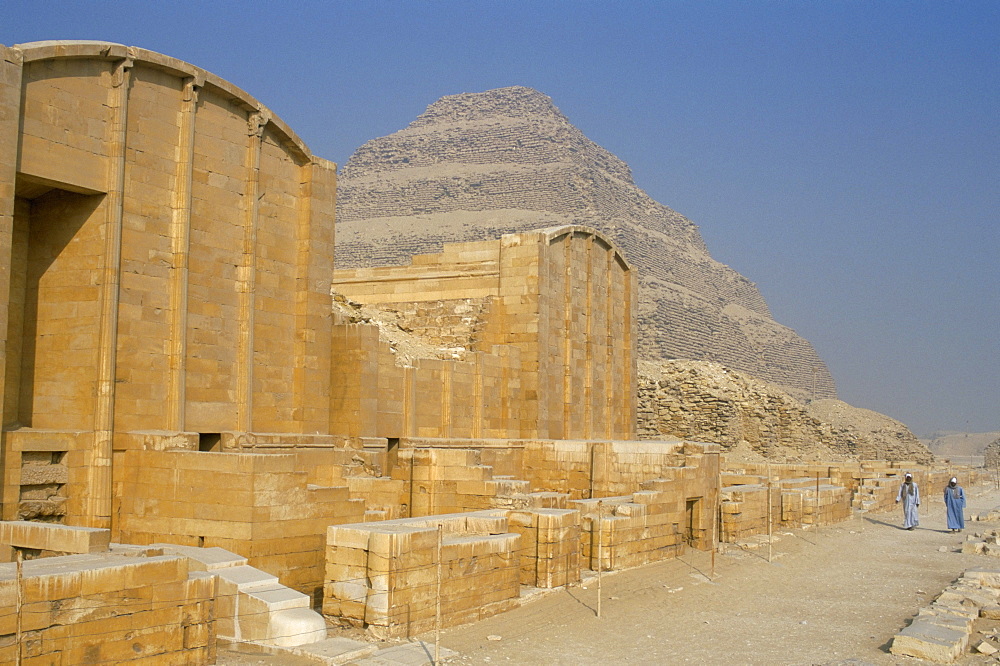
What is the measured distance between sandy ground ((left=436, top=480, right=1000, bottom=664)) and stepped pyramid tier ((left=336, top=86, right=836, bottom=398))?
10375 cm

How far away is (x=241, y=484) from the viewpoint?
967 cm

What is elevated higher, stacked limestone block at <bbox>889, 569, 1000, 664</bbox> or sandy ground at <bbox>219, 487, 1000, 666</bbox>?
stacked limestone block at <bbox>889, 569, 1000, 664</bbox>

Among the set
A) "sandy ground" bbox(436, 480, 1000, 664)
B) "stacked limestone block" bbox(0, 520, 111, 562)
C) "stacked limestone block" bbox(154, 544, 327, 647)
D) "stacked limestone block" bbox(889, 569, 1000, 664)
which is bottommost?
"sandy ground" bbox(436, 480, 1000, 664)

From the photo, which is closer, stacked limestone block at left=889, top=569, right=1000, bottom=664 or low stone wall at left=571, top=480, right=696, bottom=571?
stacked limestone block at left=889, top=569, right=1000, bottom=664

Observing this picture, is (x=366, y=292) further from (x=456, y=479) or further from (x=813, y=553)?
(x=813, y=553)

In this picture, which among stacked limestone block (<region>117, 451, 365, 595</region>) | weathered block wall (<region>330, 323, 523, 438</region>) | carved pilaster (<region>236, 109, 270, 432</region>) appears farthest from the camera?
A: weathered block wall (<region>330, 323, 523, 438</region>)

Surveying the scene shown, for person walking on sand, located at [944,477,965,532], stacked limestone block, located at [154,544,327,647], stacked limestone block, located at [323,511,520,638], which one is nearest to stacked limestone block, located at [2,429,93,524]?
stacked limestone block, located at [154,544,327,647]

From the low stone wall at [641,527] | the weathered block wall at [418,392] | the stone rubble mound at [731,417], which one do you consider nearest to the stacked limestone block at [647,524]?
the low stone wall at [641,527]

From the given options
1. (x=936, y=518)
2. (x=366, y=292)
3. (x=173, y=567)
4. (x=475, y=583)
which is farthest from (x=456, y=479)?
(x=936, y=518)

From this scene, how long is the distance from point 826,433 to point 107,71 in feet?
136

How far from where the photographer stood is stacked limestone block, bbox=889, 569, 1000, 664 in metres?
8.73

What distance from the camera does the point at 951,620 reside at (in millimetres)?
9805

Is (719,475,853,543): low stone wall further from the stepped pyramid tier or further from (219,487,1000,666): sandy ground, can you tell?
the stepped pyramid tier

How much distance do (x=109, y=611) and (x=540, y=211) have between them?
489 feet
